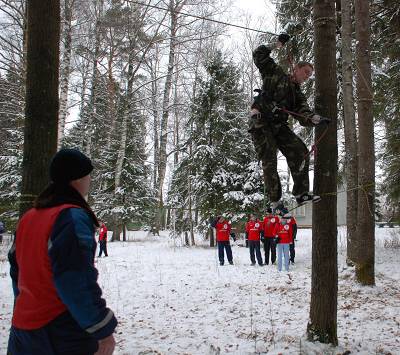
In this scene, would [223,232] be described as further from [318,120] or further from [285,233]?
[318,120]

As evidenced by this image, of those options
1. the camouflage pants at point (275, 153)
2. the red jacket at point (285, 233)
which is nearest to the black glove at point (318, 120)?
the camouflage pants at point (275, 153)

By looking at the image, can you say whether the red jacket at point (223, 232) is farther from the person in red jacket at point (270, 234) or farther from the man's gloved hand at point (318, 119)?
the man's gloved hand at point (318, 119)

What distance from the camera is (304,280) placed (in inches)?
428

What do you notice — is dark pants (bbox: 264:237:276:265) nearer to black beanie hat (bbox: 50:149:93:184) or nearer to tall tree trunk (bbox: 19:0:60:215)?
tall tree trunk (bbox: 19:0:60:215)

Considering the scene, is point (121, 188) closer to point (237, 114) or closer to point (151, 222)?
point (151, 222)

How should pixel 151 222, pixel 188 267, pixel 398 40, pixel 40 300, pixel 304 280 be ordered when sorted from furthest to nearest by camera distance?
pixel 151 222, pixel 188 267, pixel 398 40, pixel 304 280, pixel 40 300

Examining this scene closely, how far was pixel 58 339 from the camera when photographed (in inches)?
87.1

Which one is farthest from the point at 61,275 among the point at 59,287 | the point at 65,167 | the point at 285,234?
the point at 285,234

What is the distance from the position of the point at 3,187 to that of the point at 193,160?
11316 mm

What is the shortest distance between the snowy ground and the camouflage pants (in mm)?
2137

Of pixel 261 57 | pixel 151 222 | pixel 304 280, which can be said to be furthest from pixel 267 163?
pixel 151 222

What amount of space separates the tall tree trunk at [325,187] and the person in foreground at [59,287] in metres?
3.41

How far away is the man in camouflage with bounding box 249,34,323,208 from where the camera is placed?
476 centimetres

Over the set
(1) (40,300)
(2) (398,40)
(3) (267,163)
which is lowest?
(1) (40,300)
